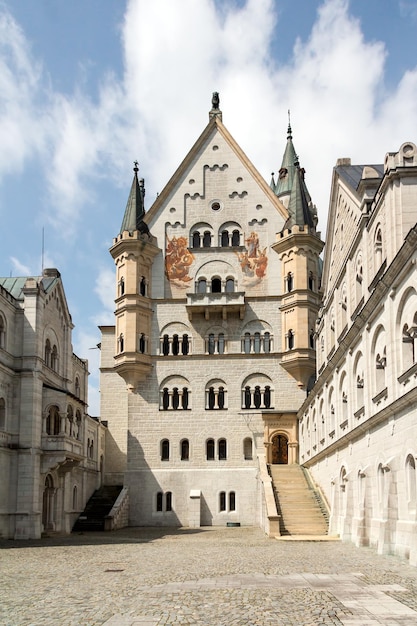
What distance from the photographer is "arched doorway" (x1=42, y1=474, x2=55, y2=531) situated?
48656 millimetres

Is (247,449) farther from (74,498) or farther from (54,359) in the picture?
(54,359)

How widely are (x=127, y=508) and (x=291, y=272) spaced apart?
22.6 meters

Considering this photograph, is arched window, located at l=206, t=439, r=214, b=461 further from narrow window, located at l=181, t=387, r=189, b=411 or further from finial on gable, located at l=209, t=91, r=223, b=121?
finial on gable, located at l=209, t=91, r=223, b=121

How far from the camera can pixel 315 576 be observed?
2041 cm

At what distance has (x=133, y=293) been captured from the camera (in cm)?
6088

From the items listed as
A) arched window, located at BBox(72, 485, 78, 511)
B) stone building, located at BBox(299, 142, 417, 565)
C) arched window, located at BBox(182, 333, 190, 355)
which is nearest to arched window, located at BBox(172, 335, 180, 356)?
arched window, located at BBox(182, 333, 190, 355)

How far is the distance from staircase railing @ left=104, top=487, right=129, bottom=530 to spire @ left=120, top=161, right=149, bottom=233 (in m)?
21.2

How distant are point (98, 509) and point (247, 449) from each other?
488 inches

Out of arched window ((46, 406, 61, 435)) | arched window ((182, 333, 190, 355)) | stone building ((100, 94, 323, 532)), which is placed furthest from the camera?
arched window ((182, 333, 190, 355))

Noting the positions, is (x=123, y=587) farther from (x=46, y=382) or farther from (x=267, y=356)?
(x=267, y=356)

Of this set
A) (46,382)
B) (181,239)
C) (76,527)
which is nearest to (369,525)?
(46,382)

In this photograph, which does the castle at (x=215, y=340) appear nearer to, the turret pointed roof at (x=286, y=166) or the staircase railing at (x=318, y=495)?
the staircase railing at (x=318, y=495)

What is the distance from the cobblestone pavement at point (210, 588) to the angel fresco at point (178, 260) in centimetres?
3437

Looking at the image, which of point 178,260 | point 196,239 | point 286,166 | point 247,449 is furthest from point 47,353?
point 286,166
